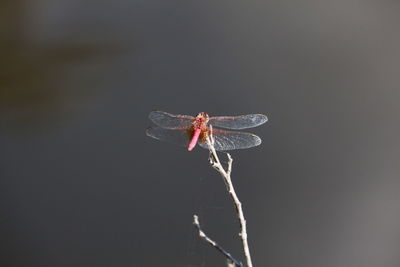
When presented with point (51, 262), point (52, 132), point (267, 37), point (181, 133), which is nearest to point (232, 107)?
point (267, 37)

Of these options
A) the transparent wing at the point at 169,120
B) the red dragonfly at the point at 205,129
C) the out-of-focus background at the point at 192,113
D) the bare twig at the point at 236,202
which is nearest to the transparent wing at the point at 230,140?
the red dragonfly at the point at 205,129

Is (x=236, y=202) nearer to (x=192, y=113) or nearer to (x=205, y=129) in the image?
(x=205, y=129)

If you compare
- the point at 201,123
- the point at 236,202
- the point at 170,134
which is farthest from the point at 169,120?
the point at 236,202

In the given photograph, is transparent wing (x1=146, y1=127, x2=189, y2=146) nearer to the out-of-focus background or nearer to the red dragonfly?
the red dragonfly


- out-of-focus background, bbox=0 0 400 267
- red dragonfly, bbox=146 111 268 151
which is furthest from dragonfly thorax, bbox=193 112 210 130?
out-of-focus background, bbox=0 0 400 267

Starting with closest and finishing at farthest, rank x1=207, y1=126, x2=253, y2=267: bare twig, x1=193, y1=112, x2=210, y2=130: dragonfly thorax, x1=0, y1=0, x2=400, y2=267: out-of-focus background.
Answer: x1=207, y1=126, x2=253, y2=267: bare twig
x1=193, y1=112, x2=210, y2=130: dragonfly thorax
x1=0, y1=0, x2=400, y2=267: out-of-focus background

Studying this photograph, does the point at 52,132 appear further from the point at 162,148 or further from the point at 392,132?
the point at 392,132

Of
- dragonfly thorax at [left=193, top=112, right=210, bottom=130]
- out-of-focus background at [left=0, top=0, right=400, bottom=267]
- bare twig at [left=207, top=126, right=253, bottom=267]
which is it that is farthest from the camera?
out-of-focus background at [left=0, top=0, right=400, bottom=267]
